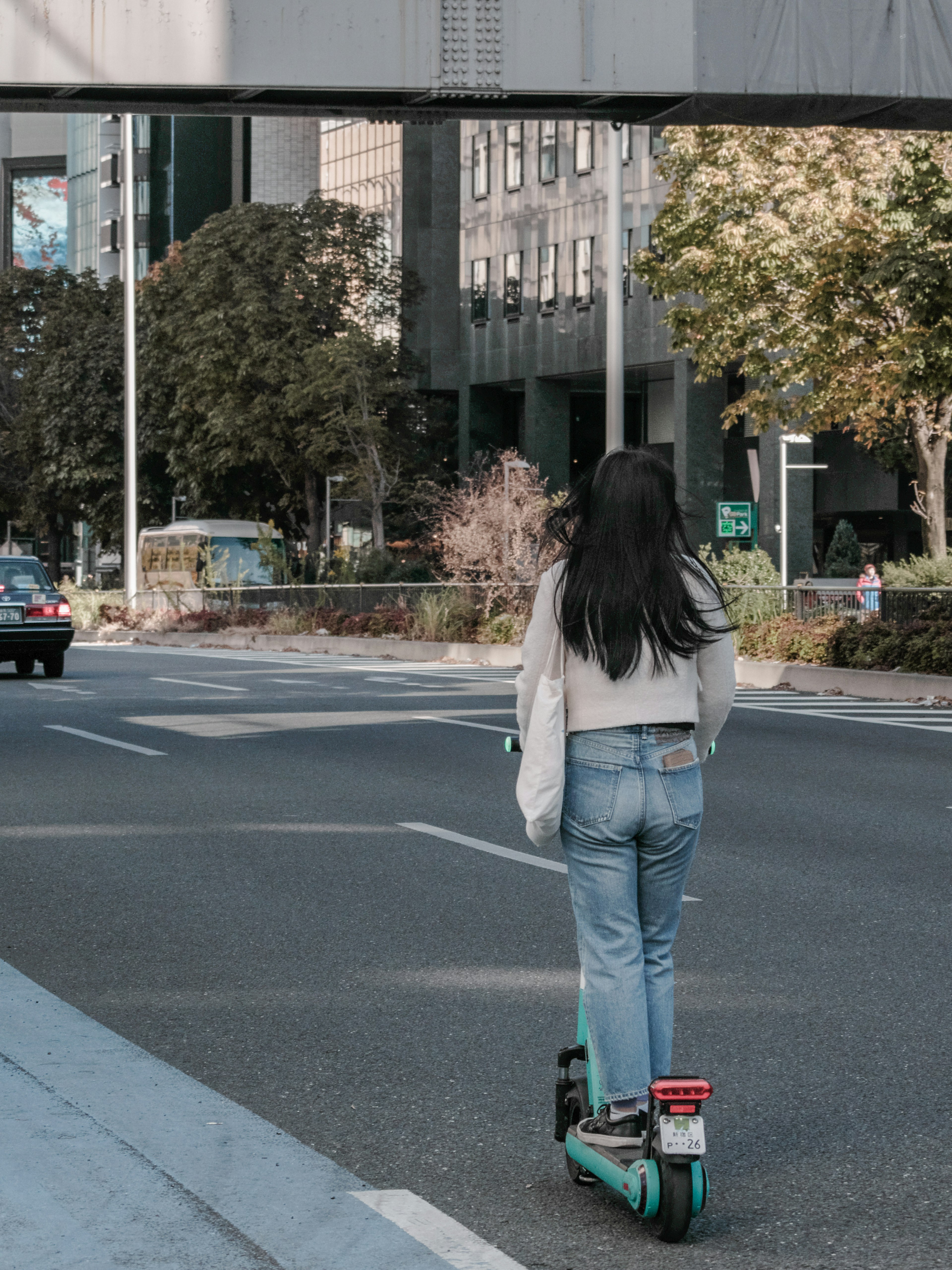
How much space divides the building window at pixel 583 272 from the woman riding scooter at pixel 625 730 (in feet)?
188

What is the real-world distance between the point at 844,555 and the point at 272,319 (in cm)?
1950

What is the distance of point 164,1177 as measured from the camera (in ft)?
13.8

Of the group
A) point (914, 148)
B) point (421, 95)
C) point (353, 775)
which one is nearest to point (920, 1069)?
point (353, 775)

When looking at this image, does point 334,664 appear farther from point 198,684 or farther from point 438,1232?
point 438,1232

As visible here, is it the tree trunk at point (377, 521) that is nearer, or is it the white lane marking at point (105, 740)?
the white lane marking at point (105, 740)

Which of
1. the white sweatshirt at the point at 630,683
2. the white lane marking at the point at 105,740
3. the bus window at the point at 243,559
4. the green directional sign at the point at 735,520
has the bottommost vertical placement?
the white lane marking at the point at 105,740

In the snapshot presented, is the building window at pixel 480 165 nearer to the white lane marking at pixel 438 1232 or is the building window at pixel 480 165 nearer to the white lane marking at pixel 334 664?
the white lane marking at pixel 334 664

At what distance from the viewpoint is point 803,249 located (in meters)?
29.1

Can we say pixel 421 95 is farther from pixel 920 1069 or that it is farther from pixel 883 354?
pixel 883 354

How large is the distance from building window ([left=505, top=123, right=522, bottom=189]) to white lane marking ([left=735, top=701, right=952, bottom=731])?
4576 centimetres

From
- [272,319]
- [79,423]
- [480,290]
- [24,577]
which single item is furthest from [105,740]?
[79,423]

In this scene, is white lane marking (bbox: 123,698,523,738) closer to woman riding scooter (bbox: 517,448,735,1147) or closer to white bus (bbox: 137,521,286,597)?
woman riding scooter (bbox: 517,448,735,1147)

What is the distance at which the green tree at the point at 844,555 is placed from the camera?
A: 57219 millimetres

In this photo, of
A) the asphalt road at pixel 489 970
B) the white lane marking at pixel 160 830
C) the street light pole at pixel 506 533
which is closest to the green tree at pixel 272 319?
the street light pole at pixel 506 533
